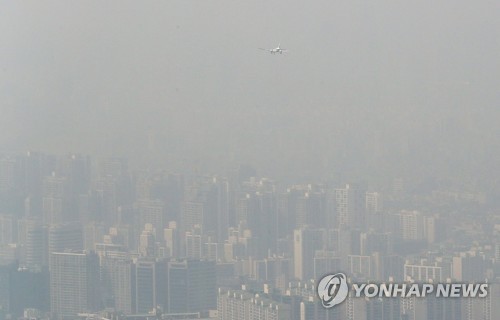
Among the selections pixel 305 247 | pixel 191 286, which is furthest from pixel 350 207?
pixel 191 286

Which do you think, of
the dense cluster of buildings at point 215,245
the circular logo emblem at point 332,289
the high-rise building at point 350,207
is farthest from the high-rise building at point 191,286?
the high-rise building at point 350,207

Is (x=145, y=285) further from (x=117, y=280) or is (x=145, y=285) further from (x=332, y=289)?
(x=332, y=289)

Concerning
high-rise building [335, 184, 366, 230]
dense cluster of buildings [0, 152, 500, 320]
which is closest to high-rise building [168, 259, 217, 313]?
dense cluster of buildings [0, 152, 500, 320]

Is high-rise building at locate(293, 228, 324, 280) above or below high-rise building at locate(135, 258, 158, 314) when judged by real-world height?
above

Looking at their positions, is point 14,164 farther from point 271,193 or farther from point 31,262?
point 271,193

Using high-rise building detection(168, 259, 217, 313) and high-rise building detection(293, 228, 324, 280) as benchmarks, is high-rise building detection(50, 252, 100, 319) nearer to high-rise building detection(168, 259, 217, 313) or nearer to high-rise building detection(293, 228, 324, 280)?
high-rise building detection(168, 259, 217, 313)

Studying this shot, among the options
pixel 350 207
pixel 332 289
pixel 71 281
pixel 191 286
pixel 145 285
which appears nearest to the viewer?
pixel 332 289
